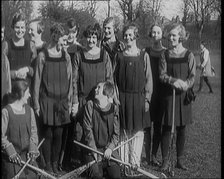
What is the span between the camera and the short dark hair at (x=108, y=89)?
4.31 m

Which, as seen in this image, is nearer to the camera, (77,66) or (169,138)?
(77,66)

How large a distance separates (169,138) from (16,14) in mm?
1828

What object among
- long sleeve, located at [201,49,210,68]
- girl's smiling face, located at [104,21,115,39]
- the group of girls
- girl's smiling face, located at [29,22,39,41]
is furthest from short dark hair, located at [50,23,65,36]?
long sleeve, located at [201,49,210,68]

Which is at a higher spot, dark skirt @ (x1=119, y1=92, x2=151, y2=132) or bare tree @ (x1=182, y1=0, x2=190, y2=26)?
bare tree @ (x1=182, y1=0, x2=190, y2=26)

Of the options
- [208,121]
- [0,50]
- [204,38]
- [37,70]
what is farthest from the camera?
[208,121]

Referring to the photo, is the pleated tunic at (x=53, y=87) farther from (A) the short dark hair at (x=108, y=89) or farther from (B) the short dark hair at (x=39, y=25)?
(A) the short dark hair at (x=108, y=89)

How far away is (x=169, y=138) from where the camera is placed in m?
4.66

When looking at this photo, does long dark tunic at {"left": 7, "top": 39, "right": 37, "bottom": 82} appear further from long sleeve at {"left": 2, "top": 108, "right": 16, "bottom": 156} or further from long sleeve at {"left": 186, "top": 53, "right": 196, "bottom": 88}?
long sleeve at {"left": 186, "top": 53, "right": 196, "bottom": 88}

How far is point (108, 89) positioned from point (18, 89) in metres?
0.78

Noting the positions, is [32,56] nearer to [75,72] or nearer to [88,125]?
[75,72]

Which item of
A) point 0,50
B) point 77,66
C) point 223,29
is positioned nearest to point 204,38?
point 223,29

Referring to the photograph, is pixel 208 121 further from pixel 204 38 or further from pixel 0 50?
pixel 0 50

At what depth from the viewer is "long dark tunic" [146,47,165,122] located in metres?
4.55

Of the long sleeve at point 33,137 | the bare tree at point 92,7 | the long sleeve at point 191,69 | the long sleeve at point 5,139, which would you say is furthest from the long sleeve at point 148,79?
the long sleeve at point 5,139
